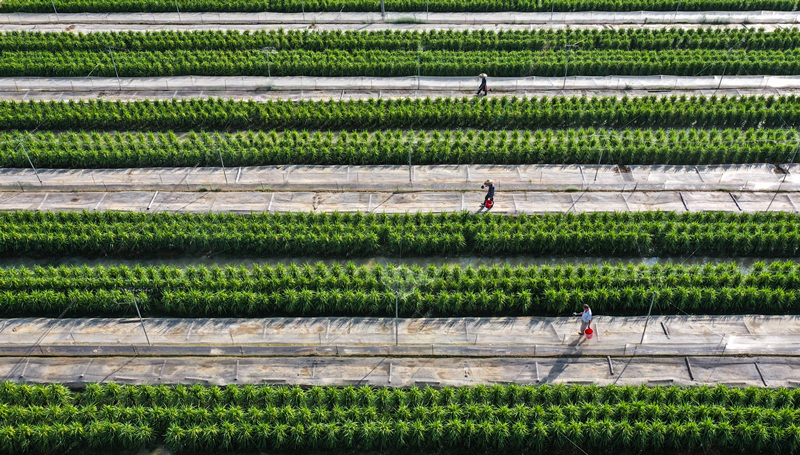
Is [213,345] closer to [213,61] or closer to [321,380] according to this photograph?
[321,380]

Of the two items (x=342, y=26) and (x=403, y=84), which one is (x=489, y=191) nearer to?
(x=403, y=84)

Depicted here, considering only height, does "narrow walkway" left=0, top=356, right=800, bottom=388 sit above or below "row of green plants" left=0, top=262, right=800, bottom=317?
below

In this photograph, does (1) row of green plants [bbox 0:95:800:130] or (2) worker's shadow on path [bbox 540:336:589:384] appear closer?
(2) worker's shadow on path [bbox 540:336:589:384]

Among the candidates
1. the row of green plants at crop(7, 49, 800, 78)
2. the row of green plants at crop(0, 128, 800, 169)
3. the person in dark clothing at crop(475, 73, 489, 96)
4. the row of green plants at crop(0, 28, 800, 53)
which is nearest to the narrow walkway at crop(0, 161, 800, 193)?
the row of green plants at crop(0, 128, 800, 169)

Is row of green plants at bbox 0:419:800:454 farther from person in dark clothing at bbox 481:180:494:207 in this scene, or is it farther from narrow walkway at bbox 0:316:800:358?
person in dark clothing at bbox 481:180:494:207

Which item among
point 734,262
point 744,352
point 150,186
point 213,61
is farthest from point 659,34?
point 150,186

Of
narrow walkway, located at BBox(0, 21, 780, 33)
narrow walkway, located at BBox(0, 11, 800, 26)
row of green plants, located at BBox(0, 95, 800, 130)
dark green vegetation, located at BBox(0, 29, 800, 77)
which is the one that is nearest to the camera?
row of green plants, located at BBox(0, 95, 800, 130)
